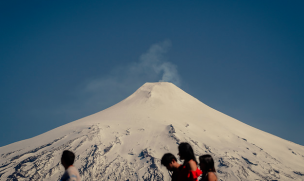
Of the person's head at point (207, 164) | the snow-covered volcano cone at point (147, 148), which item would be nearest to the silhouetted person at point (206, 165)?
the person's head at point (207, 164)

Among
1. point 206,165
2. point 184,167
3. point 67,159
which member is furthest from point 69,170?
point 206,165

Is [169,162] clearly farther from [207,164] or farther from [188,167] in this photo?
[207,164]

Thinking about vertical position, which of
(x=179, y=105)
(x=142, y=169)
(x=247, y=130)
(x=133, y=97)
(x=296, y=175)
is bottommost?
(x=296, y=175)

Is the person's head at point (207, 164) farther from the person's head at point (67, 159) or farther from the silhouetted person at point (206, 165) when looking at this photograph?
the person's head at point (67, 159)

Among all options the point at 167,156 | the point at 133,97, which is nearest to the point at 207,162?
the point at 167,156

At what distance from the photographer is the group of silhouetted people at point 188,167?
5373 mm

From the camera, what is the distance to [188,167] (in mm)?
5398

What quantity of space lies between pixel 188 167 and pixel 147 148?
151ft

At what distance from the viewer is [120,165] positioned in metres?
45.9

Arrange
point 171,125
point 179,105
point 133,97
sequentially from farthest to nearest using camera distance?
point 133,97
point 179,105
point 171,125

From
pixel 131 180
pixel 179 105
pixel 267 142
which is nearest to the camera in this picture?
pixel 131 180

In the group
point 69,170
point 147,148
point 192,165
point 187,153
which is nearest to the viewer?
point 69,170

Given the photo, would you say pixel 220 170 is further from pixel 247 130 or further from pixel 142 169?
pixel 247 130

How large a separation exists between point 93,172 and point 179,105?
38.9m
